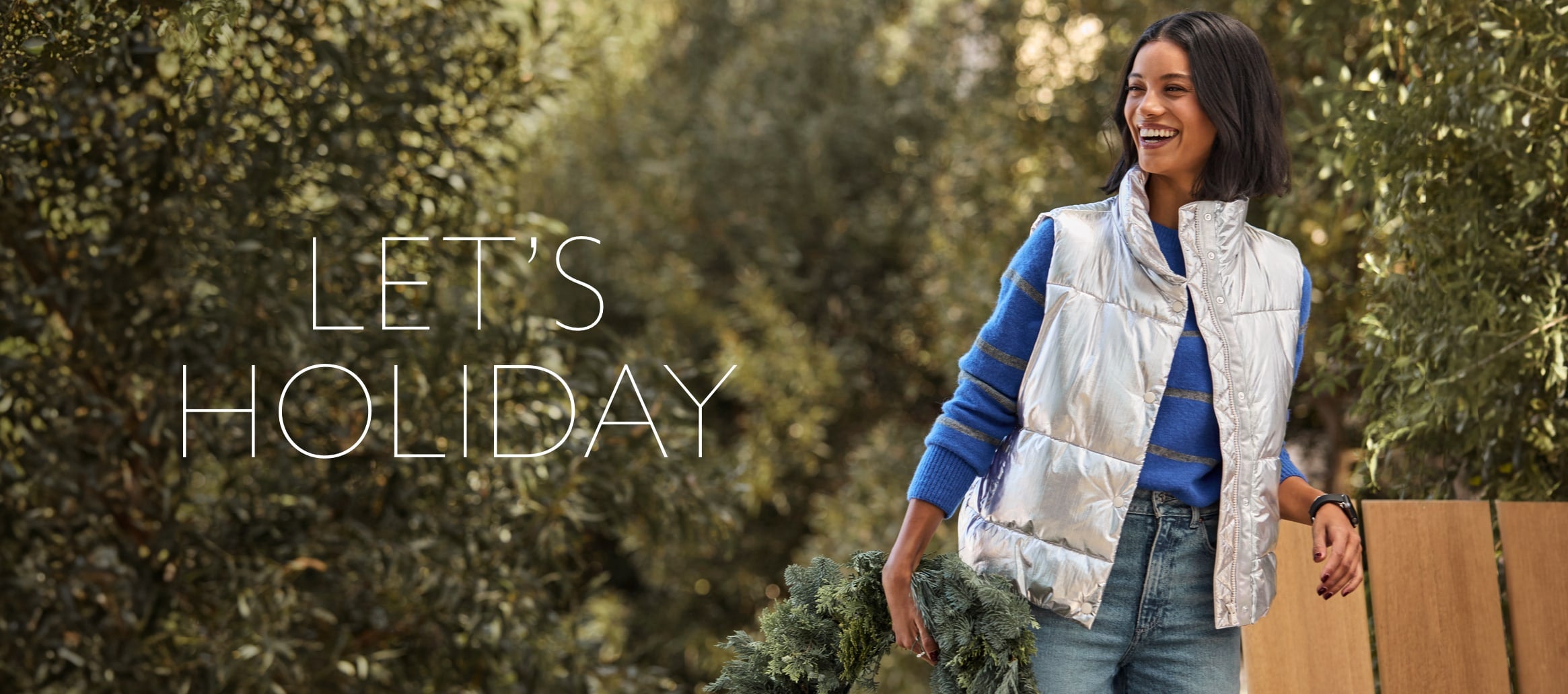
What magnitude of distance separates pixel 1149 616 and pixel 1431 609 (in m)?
0.70

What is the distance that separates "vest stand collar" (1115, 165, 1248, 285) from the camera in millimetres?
1604

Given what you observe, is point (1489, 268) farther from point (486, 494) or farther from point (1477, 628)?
point (486, 494)

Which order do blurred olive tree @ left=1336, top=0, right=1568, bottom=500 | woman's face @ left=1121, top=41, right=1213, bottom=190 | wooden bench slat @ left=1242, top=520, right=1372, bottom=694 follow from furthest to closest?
blurred olive tree @ left=1336, top=0, right=1568, bottom=500 < wooden bench slat @ left=1242, top=520, right=1372, bottom=694 < woman's face @ left=1121, top=41, right=1213, bottom=190

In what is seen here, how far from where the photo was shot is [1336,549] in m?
1.62

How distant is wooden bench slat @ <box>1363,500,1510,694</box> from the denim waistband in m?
0.59

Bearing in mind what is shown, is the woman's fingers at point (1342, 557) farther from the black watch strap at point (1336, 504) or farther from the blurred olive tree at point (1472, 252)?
the blurred olive tree at point (1472, 252)

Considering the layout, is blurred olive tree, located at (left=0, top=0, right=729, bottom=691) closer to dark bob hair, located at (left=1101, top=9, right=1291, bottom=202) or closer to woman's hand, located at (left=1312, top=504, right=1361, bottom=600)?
dark bob hair, located at (left=1101, top=9, right=1291, bottom=202)

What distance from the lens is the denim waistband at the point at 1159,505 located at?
1.57m

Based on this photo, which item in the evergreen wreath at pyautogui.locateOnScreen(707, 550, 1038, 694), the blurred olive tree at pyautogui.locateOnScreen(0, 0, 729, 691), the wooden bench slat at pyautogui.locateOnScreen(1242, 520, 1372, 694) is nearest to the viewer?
the evergreen wreath at pyautogui.locateOnScreen(707, 550, 1038, 694)

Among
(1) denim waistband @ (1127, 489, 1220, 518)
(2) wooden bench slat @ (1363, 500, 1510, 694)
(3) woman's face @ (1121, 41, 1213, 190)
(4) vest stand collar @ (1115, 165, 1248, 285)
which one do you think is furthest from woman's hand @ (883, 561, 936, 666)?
(2) wooden bench slat @ (1363, 500, 1510, 694)

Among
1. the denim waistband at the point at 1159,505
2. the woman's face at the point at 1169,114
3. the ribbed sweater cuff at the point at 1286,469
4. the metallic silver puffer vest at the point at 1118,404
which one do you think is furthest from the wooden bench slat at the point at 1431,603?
the woman's face at the point at 1169,114

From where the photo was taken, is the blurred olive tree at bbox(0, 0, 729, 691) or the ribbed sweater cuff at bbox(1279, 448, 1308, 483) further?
the blurred olive tree at bbox(0, 0, 729, 691)

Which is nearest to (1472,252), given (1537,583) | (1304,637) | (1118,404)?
(1537,583)

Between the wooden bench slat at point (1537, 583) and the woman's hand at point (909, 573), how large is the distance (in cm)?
104
